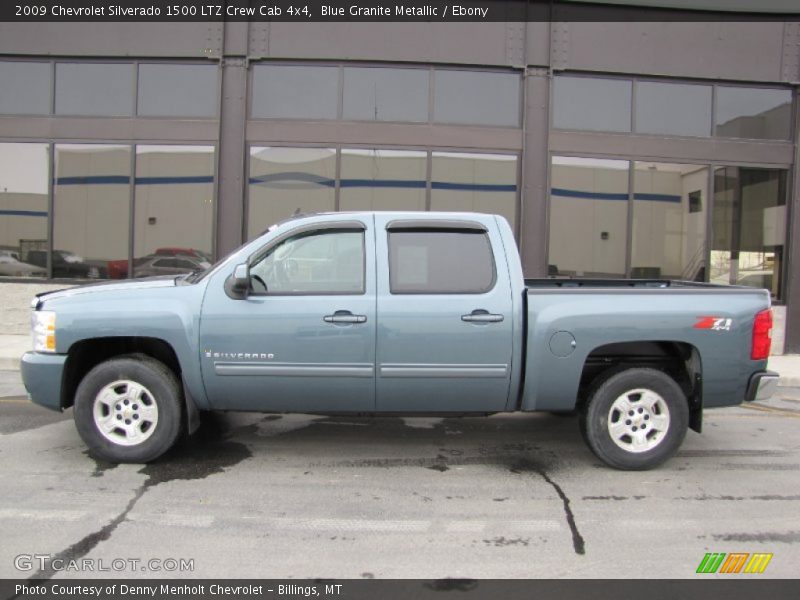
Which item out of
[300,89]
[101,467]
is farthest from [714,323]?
[300,89]

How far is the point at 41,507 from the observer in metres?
3.93

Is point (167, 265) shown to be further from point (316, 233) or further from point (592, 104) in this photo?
point (592, 104)

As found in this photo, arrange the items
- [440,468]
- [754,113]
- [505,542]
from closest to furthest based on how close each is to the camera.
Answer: [505,542] < [440,468] < [754,113]

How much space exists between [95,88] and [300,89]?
12.0ft

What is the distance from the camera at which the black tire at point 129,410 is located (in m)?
4.59

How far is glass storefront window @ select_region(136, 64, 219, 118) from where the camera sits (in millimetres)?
11125

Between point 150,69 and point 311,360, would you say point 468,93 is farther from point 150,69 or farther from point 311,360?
point 311,360

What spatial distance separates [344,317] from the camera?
450 cm

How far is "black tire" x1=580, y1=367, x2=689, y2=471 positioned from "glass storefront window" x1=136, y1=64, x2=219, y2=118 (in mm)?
8920

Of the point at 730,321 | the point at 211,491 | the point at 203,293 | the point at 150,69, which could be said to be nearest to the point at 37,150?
the point at 150,69

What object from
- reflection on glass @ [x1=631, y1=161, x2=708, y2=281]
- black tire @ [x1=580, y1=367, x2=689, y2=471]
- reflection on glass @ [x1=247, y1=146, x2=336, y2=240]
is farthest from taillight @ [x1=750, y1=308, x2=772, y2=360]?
reflection on glass @ [x1=247, y1=146, x2=336, y2=240]
